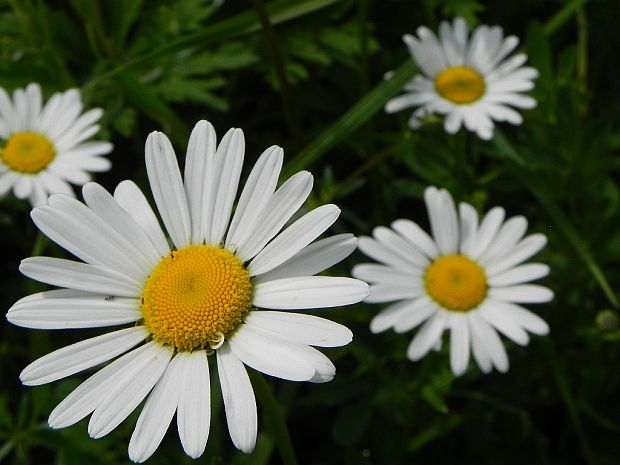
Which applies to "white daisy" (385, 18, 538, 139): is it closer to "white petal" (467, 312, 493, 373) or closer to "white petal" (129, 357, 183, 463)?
"white petal" (467, 312, 493, 373)

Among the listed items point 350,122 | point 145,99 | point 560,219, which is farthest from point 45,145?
point 560,219

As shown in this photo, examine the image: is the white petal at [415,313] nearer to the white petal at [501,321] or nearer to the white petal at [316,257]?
the white petal at [501,321]

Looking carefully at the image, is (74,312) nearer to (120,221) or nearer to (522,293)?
(120,221)

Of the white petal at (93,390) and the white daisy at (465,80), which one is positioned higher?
the white daisy at (465,80)

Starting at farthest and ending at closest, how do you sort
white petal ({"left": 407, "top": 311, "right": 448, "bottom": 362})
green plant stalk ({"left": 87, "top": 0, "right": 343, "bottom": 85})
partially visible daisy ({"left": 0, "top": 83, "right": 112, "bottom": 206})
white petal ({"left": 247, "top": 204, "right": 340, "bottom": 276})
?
partially visible daisy ({"left": 0, "top": 83, "right": 112, "bottom": 206}) < green plant stalk ({"left": 87, "top": 0, "right": 343, "bottom": 85}) < white petal ({"left": 407, "top": 311, "right": 448, "bottom": 362}) < white petal ({"left": 247, "top": 204, "right": 340, "bottom": 276})

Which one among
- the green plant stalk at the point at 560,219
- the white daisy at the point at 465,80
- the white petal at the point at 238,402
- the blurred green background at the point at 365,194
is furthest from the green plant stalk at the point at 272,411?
the white daisy at the point at 465,80

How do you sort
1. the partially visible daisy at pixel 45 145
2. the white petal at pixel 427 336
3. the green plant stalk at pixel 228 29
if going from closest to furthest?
the white petal at pixel 427 336, the green plant stalk at pixel 228 29, the partially visible daisy at pixel 45 145

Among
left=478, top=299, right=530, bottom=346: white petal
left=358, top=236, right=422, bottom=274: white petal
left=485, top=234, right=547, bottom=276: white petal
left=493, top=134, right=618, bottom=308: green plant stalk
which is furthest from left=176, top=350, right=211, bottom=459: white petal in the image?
left=493, top=134, right=618, bottom=308: green plant stalk
